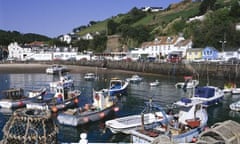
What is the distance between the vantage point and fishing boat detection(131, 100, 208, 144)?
18625mm

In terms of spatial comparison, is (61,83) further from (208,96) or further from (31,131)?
(31,131)

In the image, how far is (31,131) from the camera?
38.9 feet

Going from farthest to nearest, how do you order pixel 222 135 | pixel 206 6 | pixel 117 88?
pixel 206 6, pixel 117 88, pixel 222 135

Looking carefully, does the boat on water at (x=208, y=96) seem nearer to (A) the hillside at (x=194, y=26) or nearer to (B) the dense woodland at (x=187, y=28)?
(B) the dense woodland at (x=187, y=28)

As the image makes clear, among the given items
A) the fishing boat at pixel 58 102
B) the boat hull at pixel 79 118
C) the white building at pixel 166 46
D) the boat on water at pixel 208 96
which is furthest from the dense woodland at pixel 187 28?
the boat hull at pixel 79 118

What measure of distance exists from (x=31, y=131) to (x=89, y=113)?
48.4ft

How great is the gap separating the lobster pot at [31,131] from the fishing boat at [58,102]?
19.2m

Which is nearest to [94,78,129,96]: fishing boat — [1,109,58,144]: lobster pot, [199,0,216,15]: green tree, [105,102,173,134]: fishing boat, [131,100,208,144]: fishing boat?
[105,102,173,134]: fishing boat

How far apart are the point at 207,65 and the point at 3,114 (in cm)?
4511

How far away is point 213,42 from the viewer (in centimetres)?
8694

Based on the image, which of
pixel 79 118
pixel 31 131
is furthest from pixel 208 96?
pixel 31 131

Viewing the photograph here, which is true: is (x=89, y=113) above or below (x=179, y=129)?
below

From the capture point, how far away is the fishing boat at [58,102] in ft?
Result: 105

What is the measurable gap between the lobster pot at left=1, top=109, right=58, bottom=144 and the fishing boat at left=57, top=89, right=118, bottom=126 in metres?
13.7
